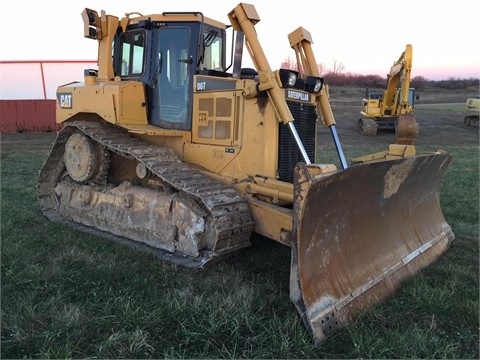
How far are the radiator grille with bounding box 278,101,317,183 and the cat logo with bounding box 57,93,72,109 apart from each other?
11.7ft

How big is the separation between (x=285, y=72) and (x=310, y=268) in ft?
7.14

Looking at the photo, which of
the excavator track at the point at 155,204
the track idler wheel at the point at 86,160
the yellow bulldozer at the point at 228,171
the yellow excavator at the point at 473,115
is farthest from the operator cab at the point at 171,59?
the yellow excavator at the point at 473,115

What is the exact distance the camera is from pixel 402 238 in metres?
5.08

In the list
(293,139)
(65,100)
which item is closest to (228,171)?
(293,139)

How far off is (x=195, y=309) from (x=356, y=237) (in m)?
1.71

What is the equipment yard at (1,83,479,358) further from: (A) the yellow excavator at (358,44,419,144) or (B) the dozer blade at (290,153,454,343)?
(A) the yellow excavator at (358,44,419,144)

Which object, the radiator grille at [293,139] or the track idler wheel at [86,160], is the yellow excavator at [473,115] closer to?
the radiator grille at [293,139]

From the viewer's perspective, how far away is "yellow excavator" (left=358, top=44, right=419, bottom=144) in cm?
1947

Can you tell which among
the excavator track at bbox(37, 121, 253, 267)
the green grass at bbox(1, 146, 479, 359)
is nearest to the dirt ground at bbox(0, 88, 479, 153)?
the excavator track at bbox(37, 121, 253, 267)

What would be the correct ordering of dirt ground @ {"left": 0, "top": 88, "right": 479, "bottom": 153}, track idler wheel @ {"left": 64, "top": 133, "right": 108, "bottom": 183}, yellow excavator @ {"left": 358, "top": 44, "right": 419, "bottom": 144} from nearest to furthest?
1. track idler wheel @ {"left": 64, "top": 133, "right": 108, "bottom": 183}
2. yellow excavator @ {"left": 358, "top": 44, "right": 419, "bottom": 144}
3. dirt ground @ {"left": 0, "top": 88, "right": 479, "bottom": 153}

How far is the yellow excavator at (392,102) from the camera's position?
63.9 feet

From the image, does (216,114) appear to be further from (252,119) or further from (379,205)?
(379,205)

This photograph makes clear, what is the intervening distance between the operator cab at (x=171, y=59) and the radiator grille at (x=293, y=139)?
1.20 meters

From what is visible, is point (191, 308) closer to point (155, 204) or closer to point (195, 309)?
point (195, 309)
